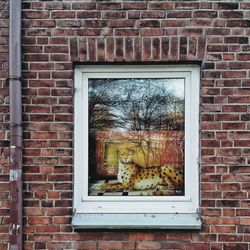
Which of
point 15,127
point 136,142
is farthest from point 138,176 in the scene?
point 15,127

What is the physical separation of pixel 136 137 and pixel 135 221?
29.0 inches

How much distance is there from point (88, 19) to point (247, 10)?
1.35 metres

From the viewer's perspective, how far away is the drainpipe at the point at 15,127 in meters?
3.50

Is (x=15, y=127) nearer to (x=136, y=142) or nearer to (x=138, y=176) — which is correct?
(x=136, y=142)

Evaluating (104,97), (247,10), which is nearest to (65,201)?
(104,97)

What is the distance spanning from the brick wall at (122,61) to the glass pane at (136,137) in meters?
0.25

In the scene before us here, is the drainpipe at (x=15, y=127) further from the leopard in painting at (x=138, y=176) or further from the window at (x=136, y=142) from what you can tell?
the leopard in painting at (x=138, y=176)

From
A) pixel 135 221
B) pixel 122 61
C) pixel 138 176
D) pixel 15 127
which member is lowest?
pixel 135 221

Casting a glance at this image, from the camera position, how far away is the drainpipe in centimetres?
350

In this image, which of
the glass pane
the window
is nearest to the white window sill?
the window

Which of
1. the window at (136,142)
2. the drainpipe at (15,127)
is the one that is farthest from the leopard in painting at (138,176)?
the drainpipe at (15,127)

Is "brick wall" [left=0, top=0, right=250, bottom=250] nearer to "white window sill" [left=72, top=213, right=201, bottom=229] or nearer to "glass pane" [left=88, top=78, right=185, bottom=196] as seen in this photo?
"white window sill" [left=72, top=213, right=201, bottom=229]

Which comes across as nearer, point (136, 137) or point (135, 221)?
point (135, 221)

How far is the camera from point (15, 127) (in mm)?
3498
